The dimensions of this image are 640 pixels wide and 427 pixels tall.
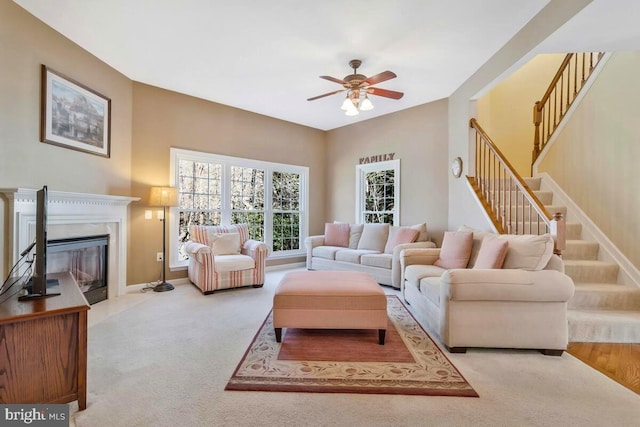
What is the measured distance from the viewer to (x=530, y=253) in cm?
259

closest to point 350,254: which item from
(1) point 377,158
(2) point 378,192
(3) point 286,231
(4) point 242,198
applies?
(2) point 378,192

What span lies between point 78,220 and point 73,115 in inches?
45.9

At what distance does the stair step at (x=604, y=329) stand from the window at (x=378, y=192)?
3.03 m

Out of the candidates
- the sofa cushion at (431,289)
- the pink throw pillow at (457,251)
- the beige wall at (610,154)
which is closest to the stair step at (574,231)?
the beige wall at (610,154)

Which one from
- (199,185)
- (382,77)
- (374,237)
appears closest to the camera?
(382,77)

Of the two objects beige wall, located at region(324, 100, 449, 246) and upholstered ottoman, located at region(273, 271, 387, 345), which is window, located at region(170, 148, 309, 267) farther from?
upholstered ottoman, located at region(273, 271, 387, 345)

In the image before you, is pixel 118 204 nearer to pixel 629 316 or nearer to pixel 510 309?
pixel 510 309

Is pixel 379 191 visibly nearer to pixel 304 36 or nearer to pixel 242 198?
pixel 242 198

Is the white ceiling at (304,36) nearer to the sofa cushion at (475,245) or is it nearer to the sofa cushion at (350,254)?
the sofa cushion at (475,245)

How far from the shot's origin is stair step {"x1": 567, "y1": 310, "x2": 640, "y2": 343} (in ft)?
8.69

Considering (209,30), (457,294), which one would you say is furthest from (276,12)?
(457,294)

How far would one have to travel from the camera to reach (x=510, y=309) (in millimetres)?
2404

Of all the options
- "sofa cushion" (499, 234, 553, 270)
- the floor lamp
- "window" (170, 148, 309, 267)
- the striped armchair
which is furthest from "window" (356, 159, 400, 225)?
the floor lamp

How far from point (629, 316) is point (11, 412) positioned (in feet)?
14.8
